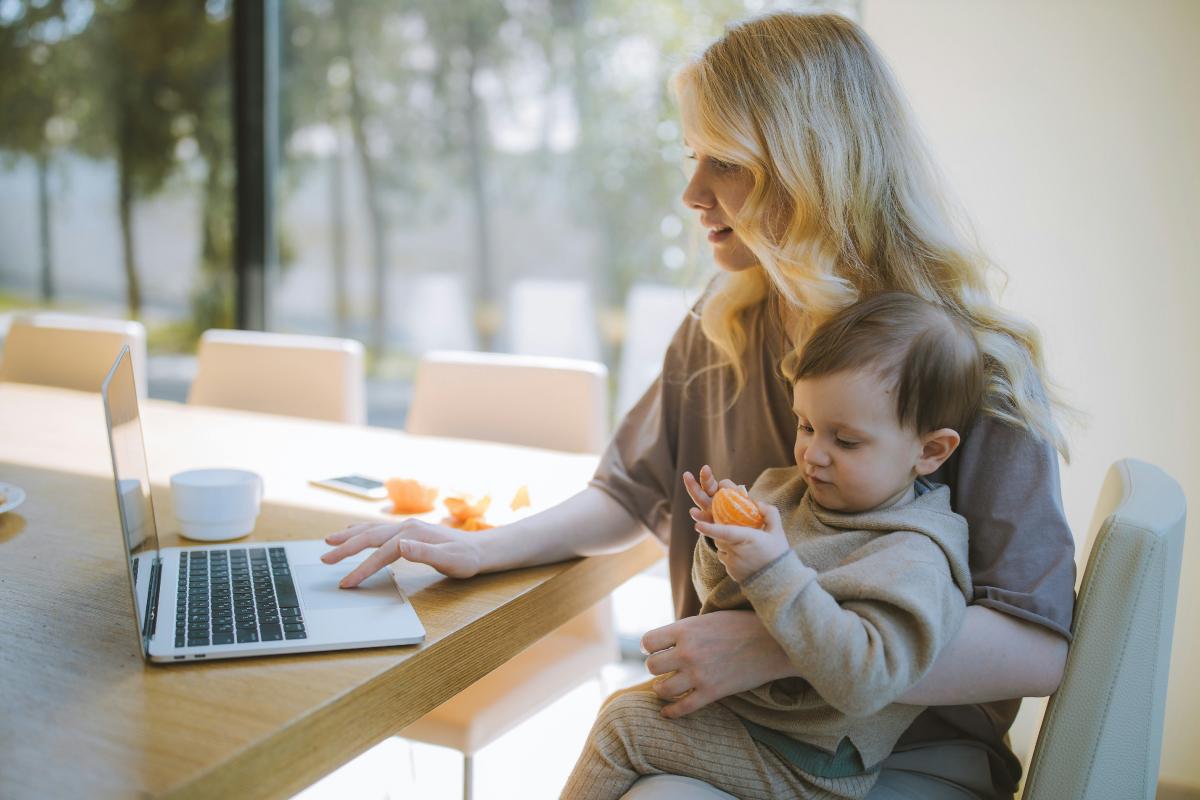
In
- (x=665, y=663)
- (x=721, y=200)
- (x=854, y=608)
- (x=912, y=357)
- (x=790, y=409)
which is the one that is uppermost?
(x=721, y=200)

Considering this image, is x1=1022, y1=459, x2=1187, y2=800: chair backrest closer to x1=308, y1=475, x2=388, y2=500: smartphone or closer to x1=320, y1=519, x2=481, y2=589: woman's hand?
x1=320, y1=519, x2=481, y2=589: woman's hand

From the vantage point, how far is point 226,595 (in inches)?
46.5

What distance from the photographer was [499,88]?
3316mm

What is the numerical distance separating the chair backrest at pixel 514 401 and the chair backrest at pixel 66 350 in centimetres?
96

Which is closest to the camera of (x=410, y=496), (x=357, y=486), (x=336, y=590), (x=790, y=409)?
(x=336, y=590)

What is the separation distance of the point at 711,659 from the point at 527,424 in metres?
1.23

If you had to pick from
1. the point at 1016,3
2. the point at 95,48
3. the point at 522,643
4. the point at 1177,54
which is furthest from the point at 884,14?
the point at 95,48

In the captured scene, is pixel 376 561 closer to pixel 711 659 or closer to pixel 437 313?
pixel 711 659

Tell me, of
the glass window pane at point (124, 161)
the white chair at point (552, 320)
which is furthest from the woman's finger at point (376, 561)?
the glass window pane at point (124, 161)

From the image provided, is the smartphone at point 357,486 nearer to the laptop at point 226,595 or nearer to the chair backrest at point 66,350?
the laptop at point 226,595

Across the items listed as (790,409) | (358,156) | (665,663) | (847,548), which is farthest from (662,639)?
(358,156)

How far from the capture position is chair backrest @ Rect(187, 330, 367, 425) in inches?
101

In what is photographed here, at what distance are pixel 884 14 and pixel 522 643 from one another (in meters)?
1.84

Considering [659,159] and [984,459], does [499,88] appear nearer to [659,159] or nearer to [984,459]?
[659,159]
